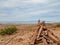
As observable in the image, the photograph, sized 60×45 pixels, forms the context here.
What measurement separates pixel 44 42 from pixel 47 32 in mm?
1484

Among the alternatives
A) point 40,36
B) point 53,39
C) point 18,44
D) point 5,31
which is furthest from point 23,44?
point 5,31

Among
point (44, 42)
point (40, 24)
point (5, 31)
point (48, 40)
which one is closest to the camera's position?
point (44, 42)

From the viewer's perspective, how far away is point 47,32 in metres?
12.1

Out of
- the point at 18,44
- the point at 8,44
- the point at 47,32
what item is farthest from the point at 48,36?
the point at 8,44

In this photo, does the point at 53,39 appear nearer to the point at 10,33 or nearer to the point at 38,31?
the point at 38,31

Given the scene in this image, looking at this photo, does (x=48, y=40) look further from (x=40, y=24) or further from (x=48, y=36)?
(x=40, y=24)

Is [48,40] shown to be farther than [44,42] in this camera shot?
Yes

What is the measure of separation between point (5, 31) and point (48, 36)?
Result: 27.0 feet

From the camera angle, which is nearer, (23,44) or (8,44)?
(23,44)

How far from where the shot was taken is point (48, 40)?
1158 cm

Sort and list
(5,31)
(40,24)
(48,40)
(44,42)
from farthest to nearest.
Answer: (5,31) < (40,24) < (48,40) < (44,42)

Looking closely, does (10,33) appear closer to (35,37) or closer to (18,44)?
(18,44)

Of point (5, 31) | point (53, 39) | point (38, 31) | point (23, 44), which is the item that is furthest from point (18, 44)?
Result: point (5, 31)

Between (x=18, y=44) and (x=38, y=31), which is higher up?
(x=38, y=31)
